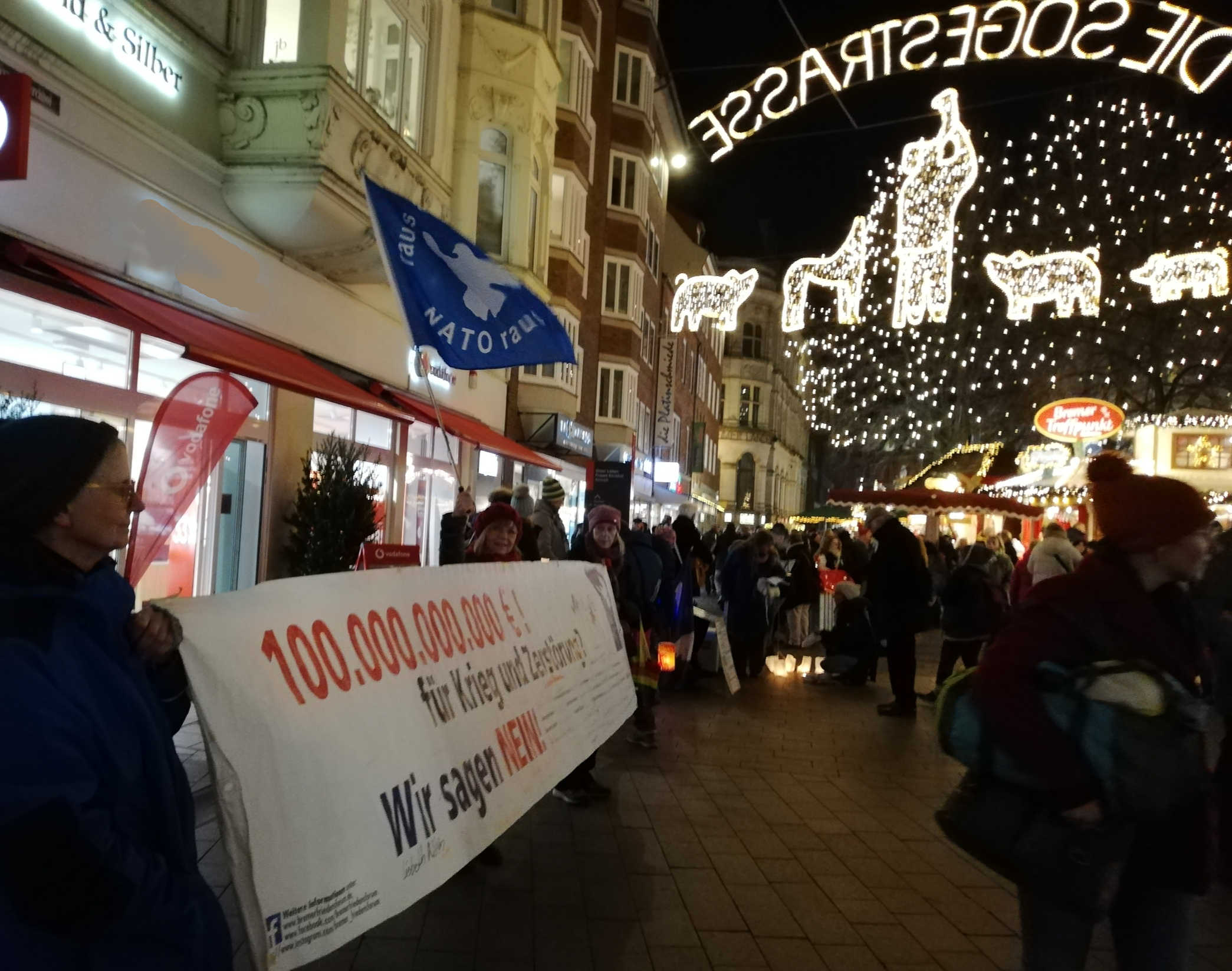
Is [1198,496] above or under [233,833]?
above

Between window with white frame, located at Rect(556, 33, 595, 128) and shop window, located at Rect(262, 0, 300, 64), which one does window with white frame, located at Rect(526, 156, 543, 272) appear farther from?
shop window, located at Rect(262, 0, 300, 64)

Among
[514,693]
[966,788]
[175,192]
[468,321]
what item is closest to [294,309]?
[175,192]

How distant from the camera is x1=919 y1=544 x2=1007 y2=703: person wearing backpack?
10.1 metres

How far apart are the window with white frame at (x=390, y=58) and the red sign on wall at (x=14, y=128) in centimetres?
441

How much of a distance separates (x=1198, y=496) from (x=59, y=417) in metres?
2.73

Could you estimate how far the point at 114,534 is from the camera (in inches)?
82.4

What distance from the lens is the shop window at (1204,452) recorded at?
20.1 m

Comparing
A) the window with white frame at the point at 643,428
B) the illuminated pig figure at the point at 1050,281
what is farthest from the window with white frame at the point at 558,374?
the window with white frame at the point at 643,428

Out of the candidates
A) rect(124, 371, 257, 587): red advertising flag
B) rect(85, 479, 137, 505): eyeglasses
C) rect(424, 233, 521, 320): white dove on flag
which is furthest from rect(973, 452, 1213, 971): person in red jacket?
rect(124, 371, 257, 587): red advertising flag

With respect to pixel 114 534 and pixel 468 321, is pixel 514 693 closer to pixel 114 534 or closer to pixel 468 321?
pixel 468 321

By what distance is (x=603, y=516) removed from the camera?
22.3ft

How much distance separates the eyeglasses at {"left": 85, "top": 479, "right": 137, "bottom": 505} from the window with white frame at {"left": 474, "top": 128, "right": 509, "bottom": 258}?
15.2 m

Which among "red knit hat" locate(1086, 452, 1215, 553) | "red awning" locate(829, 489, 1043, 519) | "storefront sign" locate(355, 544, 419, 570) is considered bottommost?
"storefront sign" locate(355, 544, 419, 570)

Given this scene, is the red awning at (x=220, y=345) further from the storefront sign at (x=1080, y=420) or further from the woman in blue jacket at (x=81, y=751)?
the storefront sign at (x=1080, y=420)
